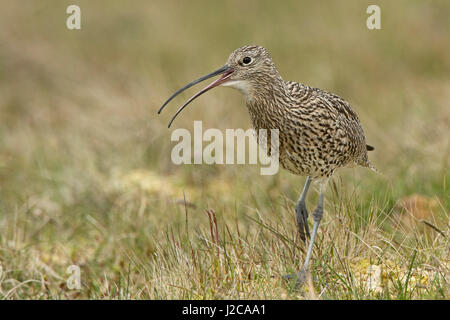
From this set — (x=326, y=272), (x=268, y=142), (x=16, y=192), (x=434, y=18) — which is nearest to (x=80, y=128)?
(x=16, y=192)

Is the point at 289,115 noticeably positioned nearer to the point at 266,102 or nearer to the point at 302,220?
the point at 266,102

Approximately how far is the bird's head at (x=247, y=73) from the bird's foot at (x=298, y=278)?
1421 millimetres

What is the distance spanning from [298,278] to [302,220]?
0.93 metres

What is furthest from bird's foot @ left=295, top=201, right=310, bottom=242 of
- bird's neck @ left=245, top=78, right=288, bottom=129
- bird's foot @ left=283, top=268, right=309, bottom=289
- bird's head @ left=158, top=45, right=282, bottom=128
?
bird's head @ left=158, top=45, right=282, bottom=128

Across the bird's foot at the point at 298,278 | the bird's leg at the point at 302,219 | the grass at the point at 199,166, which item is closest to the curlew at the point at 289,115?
the bird's leg at the point at 302,219

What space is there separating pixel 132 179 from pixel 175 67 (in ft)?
21.5

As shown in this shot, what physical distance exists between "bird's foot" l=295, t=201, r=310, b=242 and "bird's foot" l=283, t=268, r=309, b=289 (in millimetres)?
597

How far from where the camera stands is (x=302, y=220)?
18.5 ft

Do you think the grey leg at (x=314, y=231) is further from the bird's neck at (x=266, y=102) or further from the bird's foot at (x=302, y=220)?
the bird's neck at (x=266, y=102)

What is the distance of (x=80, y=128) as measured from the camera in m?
10.5

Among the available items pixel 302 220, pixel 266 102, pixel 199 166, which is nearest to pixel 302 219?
pixel 302 220

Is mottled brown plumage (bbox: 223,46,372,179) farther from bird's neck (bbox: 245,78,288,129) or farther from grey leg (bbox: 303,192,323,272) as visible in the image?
grey leg (bbox: 303,192,323,272)

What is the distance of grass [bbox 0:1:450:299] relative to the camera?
5.11 metres
